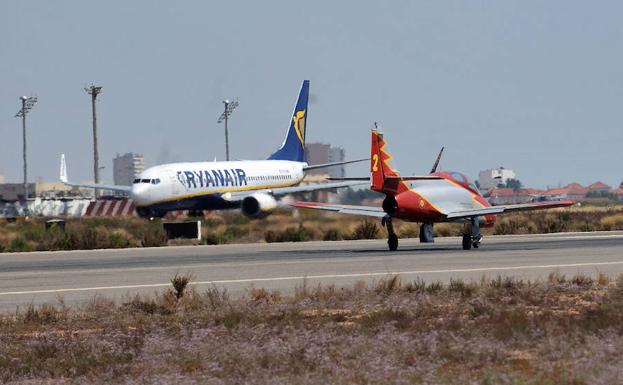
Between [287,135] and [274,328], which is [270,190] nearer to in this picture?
[287,135]

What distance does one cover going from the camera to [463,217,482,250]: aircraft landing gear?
38.8 meters

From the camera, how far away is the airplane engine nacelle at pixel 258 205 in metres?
64.3

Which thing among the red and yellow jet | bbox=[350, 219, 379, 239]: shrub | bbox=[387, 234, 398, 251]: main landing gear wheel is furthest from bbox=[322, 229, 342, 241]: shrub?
bbox=[387, 234, 398, 251]: main landing gear wheel

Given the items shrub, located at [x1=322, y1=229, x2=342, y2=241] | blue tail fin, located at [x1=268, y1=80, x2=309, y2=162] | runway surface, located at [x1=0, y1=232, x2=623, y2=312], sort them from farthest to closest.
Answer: blue tail fin, located at [x1=268, y1=80, x2=309, y2=162], shrub, located at [x1=322, y1=229, x2=342, y2=241], runway surface, located at [x1=0, y1=232, x2=623, y2=312]

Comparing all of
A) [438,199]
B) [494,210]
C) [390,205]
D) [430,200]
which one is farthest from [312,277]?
[494,210]

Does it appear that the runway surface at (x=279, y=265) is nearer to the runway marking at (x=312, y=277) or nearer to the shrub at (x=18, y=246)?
the runway marking at (x=312, y=277)

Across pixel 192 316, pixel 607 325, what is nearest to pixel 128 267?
pixel 192 316

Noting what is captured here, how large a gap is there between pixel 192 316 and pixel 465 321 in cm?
421

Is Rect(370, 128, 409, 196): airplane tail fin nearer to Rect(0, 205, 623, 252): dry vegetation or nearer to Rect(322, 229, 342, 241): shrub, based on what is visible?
Rect(0, 205, 623, 252): dry vegetation

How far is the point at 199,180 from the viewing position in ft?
220

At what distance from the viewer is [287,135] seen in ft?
260

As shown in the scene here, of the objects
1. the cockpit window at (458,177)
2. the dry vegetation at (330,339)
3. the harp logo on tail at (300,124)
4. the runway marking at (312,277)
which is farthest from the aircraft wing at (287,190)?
the dry vegetation at (330,339)

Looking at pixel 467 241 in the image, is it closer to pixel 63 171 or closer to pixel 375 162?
pixel 375 162

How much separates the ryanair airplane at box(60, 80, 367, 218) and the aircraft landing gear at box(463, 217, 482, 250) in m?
25.9
